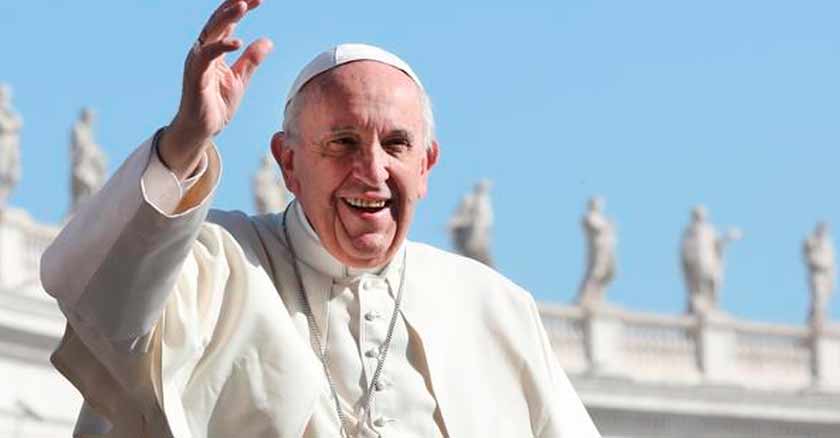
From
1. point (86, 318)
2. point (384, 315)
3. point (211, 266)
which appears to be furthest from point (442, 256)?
point (86, 318)

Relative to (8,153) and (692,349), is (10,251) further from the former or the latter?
(692,349)

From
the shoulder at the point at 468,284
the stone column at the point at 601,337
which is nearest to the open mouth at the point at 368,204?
the shoulder at the point at 468,284

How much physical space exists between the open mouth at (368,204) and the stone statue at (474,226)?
34.2 meters

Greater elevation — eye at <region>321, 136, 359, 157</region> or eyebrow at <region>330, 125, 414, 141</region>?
eyebrow at <region>330, 125, 414, 141</region>

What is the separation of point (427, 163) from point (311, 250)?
30 centimetres

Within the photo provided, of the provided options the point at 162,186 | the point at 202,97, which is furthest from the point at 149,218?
the point at 202,97

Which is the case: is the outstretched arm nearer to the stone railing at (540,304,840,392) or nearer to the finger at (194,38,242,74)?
the finger at (194,38,242,74)

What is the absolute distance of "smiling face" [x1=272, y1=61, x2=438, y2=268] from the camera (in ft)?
18.5

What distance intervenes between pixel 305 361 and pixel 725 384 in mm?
37613

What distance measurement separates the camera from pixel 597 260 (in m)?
42.3

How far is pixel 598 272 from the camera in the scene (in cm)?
4231

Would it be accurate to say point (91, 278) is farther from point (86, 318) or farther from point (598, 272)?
point (598, 272)

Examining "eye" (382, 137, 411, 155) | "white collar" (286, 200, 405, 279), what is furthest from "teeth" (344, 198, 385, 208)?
"white collar" (286, 200, 405, 279)

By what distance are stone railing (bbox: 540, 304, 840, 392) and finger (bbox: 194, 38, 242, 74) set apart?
35.5 meters
